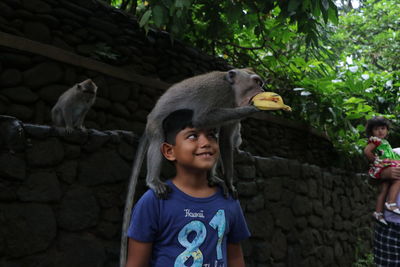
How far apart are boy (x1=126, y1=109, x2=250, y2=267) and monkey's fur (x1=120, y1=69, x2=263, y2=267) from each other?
546mm

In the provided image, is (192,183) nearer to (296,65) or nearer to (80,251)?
(80,251)

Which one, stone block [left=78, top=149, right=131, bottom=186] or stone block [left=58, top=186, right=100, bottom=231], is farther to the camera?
stone block [left=78, top=149, right=131, bottom=186]

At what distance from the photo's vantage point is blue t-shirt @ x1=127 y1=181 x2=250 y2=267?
157 cm

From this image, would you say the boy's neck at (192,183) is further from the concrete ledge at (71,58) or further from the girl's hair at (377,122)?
the girl's hair at (377,122)

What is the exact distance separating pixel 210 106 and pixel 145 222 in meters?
1.05

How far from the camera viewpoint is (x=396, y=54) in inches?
486

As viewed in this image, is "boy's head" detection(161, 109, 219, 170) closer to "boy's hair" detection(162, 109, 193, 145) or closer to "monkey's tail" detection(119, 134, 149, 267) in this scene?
"boy's hair" detection(162, 109, 193, 145)

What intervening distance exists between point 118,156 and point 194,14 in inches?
152

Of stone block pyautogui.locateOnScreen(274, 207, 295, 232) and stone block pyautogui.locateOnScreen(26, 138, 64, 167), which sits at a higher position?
stone block pyautogui.locateOnScreen(26, 138, 64, 167)

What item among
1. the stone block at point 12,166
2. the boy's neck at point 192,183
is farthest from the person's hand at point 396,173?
the stone block at point 12,166

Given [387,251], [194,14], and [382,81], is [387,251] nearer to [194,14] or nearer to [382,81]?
[194,14]

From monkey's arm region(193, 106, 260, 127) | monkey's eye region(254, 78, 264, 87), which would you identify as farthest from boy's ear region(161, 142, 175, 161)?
monkey's eye region(254, 78, 264, 87)

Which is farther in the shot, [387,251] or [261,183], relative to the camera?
[261,183]

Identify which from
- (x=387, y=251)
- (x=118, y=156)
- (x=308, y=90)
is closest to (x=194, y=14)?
(x=308, y=90)
